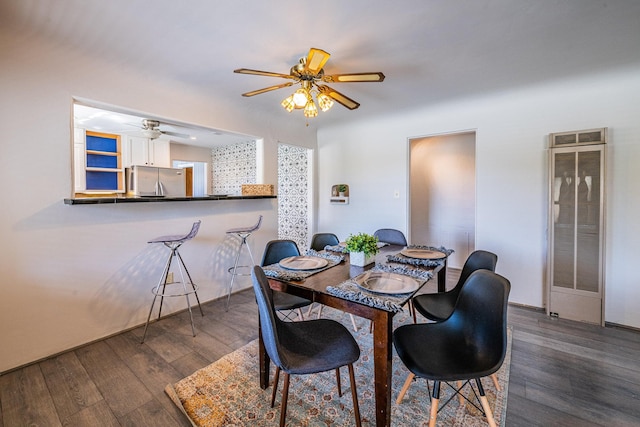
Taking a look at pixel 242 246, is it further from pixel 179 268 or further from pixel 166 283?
pixel 166 283

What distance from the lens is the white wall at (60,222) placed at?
1962 mm

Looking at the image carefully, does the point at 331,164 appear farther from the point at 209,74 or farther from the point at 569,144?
the point at 569,144

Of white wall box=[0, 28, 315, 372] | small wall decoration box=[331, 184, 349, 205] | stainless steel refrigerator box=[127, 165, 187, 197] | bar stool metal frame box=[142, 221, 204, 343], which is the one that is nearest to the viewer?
white wall box=[0, 28, 315, 372]

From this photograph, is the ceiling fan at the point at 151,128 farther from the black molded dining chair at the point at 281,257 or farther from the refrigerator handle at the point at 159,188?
the black molded dining chair at the point at 281,257

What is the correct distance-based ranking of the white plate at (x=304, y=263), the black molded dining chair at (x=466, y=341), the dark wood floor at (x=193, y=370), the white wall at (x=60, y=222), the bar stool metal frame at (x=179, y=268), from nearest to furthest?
the black molded dining chair at (x=466, y=341)
the dark wood floor at (x=193, y=370)
the white plate at (x=304, y=263)
the white wall at (x=60, y=222)
the bar stool metal frame at (x=179, y=268)

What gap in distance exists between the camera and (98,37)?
77.7 inches

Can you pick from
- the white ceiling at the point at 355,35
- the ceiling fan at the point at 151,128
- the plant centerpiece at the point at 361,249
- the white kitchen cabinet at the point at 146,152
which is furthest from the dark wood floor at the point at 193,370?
the white kitchen cabinet at the point at 146,152

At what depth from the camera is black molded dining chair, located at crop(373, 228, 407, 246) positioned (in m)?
2.93

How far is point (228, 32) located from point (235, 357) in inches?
93.8

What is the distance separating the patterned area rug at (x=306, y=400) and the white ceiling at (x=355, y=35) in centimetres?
238

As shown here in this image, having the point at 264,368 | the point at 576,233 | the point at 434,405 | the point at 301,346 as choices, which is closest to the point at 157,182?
the point at 264,368

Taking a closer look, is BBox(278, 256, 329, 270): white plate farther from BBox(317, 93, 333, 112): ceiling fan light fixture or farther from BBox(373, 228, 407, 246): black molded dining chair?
BBox(317, 93, 333, 112): ceiling fan light fixture

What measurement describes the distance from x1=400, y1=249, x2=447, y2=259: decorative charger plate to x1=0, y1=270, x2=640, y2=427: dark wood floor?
939mm

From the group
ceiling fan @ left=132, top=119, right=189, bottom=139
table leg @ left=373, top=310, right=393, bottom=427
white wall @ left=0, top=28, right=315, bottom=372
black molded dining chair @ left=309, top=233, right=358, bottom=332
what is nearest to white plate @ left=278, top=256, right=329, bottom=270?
table leg @ left=373, top=310, right=393, bottom=427
